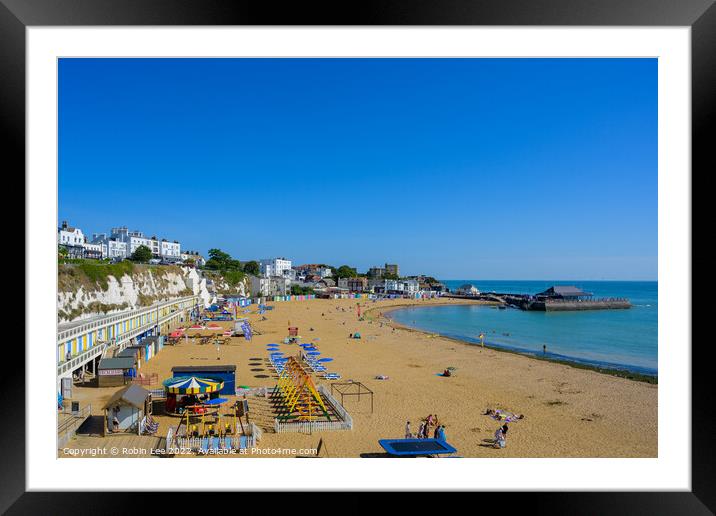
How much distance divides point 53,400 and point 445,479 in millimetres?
3327

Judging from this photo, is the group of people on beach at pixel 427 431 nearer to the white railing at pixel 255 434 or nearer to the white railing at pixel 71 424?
the white railing at pixel 255 434

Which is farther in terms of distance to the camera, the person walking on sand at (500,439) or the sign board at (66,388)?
the sign board at (66,388)

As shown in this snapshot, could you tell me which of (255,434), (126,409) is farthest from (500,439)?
(126,409)

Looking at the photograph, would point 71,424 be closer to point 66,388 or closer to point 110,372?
point 66,388

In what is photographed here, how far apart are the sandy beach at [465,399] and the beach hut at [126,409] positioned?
43 centimetres

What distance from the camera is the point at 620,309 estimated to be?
153ft

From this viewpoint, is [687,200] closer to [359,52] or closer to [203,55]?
[359,52]

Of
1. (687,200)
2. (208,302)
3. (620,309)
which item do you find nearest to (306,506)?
(687,200)

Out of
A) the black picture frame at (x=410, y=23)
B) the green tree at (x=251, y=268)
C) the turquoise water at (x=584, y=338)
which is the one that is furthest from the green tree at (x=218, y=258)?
the black picture frame at (x=410, y=23)

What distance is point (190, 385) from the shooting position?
8109 millimetres

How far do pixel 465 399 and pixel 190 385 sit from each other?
6.28 metres

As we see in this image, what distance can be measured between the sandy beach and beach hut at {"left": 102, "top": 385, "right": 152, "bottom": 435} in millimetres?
426

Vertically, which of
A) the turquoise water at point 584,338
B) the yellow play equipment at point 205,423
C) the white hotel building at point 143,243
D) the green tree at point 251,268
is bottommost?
the turquoise water at point 584,338

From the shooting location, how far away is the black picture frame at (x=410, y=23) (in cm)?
326
